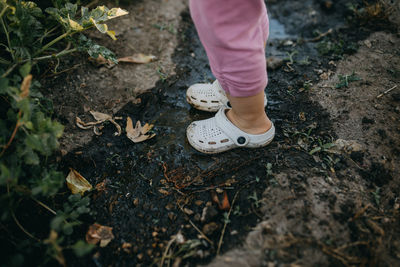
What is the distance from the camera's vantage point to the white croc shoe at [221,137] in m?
1.65

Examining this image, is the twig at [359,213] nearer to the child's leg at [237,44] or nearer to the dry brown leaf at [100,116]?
the child's leg at [237,44]

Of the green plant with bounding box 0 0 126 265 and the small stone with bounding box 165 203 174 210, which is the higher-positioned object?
the green plant with bounding box 0 0 126 265

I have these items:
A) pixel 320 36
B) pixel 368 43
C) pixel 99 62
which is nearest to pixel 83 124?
pixel 99 62

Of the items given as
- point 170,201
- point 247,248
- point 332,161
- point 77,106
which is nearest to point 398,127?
point 332,161

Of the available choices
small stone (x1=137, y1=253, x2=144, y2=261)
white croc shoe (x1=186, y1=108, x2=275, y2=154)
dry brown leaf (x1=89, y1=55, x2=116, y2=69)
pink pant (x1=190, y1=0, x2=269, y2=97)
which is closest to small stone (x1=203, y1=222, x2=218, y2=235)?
small stone (x1=137, y1=253, x2=144, y2=261)

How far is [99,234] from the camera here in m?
1.41

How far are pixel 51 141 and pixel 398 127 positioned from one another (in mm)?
2134

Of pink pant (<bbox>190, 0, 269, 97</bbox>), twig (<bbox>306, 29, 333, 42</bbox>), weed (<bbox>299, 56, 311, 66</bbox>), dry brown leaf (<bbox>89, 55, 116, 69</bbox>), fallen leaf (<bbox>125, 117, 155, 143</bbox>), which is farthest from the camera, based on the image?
twig (<bbox>306, 29, 333, 42</bbox>)

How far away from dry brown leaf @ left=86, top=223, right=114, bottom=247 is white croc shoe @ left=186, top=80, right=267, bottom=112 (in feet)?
3.64

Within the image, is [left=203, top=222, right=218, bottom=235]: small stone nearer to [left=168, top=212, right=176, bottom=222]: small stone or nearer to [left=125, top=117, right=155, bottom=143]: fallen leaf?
[left=168, top=212, right=176, bottom=222]: small stone

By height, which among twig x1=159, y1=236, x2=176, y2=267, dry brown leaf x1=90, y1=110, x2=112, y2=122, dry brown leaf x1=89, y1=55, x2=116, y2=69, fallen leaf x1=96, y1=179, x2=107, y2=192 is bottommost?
twig x1=159, y1=236, x2=176, y2=267

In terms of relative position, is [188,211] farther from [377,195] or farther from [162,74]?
[162,74]

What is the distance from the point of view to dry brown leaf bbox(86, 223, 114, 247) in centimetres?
138

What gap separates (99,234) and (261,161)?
42.6 inches
